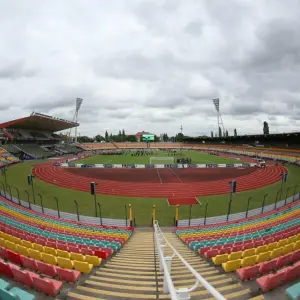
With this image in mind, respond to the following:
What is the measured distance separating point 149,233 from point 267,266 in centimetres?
1211

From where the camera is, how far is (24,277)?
448 centimetres

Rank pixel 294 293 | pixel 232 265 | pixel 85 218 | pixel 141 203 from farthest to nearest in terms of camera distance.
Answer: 1. pixel 141 203
2. pixel 85 218
3. pixel 232 265
4. pixel 294 293

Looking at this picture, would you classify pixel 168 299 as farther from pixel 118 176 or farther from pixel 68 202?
pixel 118 176

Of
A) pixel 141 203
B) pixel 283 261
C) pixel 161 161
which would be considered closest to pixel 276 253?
pixel 283 261

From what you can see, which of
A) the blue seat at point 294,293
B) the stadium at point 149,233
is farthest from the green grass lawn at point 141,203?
the blue seat at point 294,293

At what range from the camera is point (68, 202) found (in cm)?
2473

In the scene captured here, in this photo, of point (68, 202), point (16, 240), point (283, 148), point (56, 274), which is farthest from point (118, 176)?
point (283, 148)

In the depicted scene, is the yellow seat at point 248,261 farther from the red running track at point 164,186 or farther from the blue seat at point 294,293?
the red running track at point 164,186

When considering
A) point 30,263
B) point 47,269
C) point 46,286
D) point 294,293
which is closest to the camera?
point 294,293

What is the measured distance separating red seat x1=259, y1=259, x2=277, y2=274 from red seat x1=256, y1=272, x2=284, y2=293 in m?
0.73

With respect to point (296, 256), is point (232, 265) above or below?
below

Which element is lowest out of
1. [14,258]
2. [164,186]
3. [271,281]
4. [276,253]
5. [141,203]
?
[141,203]

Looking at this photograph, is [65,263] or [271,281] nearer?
[271,281]

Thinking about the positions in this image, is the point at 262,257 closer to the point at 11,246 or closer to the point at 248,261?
the point at 248,261
